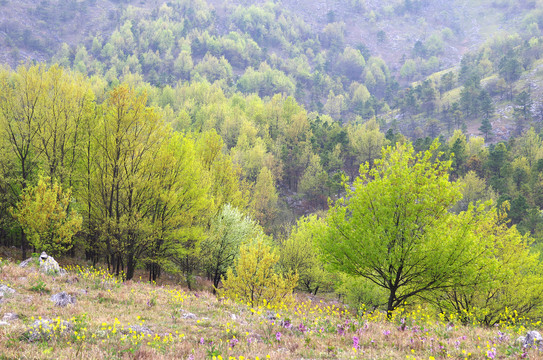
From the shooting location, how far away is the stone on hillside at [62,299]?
28.9 feet

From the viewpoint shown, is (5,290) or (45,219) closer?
(5,290)

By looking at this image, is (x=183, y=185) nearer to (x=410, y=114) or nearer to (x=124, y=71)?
(x=410, y=114)

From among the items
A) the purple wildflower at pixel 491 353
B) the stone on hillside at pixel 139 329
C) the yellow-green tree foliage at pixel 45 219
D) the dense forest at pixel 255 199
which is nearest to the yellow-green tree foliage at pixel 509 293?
the dense forest at pixel 255 199

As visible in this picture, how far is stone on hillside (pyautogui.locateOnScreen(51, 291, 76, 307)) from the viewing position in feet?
28.9

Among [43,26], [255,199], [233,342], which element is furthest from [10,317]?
[43,26]

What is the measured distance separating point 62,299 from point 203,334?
496cm

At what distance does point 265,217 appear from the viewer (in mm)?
51281

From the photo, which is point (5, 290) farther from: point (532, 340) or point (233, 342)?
point (532, 340)

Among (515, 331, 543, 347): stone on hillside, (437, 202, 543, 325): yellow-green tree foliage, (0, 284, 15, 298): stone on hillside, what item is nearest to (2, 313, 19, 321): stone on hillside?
(0, 284, 15, 298): stone on hillside

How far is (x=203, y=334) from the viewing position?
7.24 meters

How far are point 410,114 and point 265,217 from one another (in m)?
94.3

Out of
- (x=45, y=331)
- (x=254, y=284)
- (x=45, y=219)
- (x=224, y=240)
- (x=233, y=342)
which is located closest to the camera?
(x=45, y=331)

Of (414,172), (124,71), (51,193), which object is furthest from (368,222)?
(124,71)

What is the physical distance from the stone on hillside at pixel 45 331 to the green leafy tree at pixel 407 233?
9.71 meters
